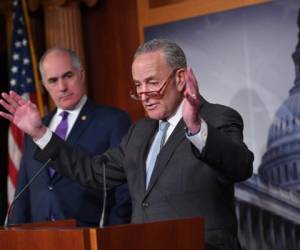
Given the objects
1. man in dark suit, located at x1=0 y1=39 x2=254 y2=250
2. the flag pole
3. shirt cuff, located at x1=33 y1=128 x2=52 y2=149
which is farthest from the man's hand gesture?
the flag pole

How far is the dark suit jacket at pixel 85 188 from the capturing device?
12.3 ft

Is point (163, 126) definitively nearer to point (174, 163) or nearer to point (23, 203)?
point (174, 163)

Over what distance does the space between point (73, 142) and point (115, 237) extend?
185cm

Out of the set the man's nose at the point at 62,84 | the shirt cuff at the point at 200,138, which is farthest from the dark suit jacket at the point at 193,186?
the man's nose at the point at 62,84

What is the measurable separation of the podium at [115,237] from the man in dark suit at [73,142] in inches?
57.6

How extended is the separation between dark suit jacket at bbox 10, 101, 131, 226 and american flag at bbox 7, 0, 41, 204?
3.31 feet

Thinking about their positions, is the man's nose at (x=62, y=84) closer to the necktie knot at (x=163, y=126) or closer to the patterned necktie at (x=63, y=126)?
the patterned necktie at (x=63, y=126)

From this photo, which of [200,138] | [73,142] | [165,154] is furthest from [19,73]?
[200,138]

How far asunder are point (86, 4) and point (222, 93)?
147cm

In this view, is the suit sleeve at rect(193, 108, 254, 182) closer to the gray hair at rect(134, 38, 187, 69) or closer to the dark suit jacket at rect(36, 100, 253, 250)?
the dark suit jacket at rect(36, 100, 253, 250)

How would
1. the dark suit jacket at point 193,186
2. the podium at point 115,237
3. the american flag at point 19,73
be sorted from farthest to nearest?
the american flag at point 19,73 → the dark suit jacket at point 193,186 → the podium at point 115,237

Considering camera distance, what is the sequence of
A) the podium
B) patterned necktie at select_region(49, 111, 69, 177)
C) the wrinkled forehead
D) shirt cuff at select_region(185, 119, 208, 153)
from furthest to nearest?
patterned necktie at select_region(49, 111, 69, 177) → the wrinkled forehead → shirt cuff at select_region(185, 119, 208, 153) → the podium

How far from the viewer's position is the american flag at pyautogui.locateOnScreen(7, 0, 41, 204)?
4957 mm

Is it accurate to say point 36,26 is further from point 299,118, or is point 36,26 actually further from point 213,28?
point 299,118
